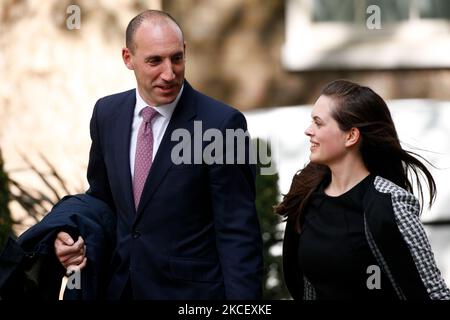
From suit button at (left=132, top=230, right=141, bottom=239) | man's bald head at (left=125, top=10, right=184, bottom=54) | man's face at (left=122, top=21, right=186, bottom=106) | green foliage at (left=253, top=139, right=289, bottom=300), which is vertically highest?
man's bald head at (left=125, top=10, right=184, bottom=54)

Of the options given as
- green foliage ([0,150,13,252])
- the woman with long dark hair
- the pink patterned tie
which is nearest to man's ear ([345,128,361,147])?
the woman with long dark hair

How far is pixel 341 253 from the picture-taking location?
5.20m

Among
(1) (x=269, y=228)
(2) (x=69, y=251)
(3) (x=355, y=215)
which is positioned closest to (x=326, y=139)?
(3) (x=355, y=215)

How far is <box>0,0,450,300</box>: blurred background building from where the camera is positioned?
9.98 meters

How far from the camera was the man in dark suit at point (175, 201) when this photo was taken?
5.40m

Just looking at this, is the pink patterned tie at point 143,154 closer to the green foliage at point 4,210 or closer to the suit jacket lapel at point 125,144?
the suit jacket lapel at point 125,144

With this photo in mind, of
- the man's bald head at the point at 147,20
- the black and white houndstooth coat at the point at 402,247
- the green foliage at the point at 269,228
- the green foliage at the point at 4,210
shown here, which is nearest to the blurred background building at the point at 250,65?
the green foliage at the point at 4,210

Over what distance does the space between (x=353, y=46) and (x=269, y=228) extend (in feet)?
8.90

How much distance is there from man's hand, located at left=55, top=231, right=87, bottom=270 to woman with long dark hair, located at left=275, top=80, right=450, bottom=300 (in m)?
0.84

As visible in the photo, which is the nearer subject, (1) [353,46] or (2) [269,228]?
(2) [269,228]

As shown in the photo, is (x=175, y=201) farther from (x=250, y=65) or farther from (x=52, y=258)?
(x=250, y=65)

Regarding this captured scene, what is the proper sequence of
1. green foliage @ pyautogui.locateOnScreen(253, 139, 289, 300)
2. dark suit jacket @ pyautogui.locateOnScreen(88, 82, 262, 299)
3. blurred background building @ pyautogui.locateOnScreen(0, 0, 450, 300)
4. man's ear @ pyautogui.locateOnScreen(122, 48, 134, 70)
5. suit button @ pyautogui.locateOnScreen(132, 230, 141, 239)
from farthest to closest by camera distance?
blurred background building @ pyautogui.locateOnScreen(0, 0, 450, 300) → green foliage @ pyautogui.locateOnScreen(253, 139, 289, 300) → man's ear @ pyautogui.locateOnScreen(122, 48, 134, 70) → suit button @ pyautogui.locateOnScreen(132, 230, 141, 239) → dark suit jacket @ pyautogui.locateOnScreen(88, 82, 262, 299)

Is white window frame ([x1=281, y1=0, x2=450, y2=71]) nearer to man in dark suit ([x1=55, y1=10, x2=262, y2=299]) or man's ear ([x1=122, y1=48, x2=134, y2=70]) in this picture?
man's ear ([x1=122, y1=48, x2=134, y2=70])
